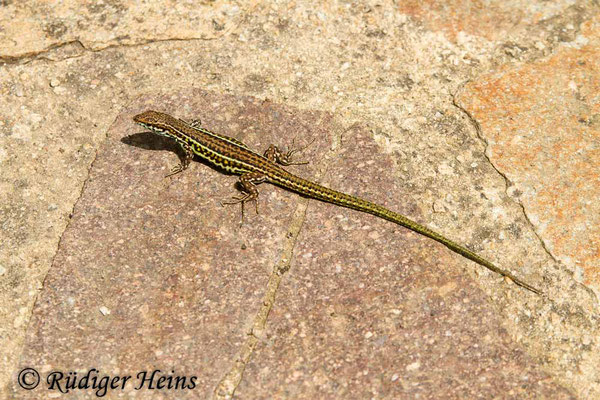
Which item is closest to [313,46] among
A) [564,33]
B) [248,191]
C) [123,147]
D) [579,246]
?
[248,191]

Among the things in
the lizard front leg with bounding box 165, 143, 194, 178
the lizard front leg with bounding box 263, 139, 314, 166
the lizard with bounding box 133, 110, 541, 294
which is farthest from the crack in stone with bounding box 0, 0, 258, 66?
the lizard front leg with bounding box 263, 139, 314, 166

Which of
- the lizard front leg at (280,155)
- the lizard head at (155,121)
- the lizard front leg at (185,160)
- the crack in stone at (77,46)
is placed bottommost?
the lizard front leg at (185,160)

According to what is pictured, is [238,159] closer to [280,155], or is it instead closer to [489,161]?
[280,155]

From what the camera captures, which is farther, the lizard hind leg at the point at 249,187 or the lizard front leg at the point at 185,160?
the lizard front leg at the point at 185,160

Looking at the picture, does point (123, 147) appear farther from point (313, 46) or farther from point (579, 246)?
point (579, 246)

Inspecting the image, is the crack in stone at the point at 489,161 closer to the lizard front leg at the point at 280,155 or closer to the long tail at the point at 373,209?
the long tail at the point at 373,209

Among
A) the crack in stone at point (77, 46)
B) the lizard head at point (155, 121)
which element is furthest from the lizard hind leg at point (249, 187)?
the crack in stone at point (77, 46)

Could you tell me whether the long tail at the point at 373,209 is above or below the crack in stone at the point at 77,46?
below
